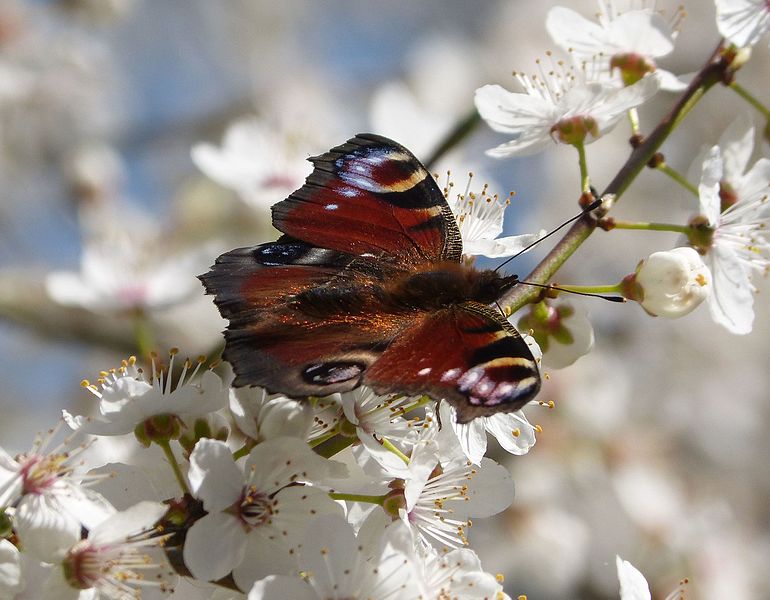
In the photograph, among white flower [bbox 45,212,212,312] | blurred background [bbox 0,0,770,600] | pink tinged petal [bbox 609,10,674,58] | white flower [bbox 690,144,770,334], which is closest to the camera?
white flower [bbox 690,144,770,334]

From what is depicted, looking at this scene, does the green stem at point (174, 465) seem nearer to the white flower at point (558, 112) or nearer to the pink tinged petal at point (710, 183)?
the white flower at point (558, 112)

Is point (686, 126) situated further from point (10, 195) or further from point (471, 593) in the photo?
point (471, 593)

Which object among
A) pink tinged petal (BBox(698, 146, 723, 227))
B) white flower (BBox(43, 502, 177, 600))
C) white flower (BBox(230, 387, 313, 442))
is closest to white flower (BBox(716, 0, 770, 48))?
pink tinged petal (BBox(698, 146, 723, 227))

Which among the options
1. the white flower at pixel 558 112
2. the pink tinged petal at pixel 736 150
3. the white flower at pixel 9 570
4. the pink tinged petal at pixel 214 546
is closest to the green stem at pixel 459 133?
the white flower at pixel 558 112

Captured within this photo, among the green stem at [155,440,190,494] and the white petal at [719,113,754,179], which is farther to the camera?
the white petal at [719,113,754,179]

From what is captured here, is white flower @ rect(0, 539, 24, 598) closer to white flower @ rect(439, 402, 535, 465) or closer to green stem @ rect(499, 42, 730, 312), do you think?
white flower @ rect(439, 402, 535, 465)

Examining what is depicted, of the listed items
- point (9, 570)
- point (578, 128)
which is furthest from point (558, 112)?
point (9, 570)

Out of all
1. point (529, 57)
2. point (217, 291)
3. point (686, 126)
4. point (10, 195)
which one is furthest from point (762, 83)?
point (217, 291)

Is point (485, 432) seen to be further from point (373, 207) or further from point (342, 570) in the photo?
point (373, 207)
